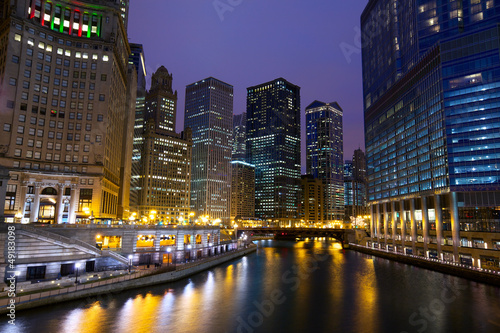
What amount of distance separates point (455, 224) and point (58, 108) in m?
113

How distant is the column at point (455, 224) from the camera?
90.4m

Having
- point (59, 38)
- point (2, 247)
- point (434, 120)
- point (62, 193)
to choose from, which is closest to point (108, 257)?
point (2, 247)

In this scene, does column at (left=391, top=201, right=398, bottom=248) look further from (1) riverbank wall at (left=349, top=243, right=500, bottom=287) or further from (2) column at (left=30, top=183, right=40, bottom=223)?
(2) column at (left=30, top=183, right=40, bottom=223)

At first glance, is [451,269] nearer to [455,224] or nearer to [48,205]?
[455,224]

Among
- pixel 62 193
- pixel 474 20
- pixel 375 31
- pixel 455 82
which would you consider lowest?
pixel 62 193

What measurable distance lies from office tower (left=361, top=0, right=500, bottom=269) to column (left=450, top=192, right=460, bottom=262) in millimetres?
260

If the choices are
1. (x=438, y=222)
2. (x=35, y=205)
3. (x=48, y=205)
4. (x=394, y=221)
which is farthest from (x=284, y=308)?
(x=394, y=221)

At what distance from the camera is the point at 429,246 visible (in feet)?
337

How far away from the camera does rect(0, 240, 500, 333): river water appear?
40.1 metres

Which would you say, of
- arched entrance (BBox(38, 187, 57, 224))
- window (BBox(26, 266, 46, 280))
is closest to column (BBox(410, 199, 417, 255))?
window (BBox(26, 266, 46, 280))

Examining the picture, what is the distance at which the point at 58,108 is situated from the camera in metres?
93.9

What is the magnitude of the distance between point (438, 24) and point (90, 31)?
11276cm

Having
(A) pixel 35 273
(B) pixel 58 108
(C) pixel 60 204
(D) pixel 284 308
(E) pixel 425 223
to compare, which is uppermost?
(B) pixel 58 108

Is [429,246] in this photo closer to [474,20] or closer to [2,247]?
[474,20]
